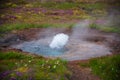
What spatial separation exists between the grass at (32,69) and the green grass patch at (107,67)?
1.83m

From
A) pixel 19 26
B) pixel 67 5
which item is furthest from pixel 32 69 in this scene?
pixel 67 5

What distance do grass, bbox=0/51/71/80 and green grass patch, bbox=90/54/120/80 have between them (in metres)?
1.83

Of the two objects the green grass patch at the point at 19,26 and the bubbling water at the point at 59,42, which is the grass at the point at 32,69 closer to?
the bubbling water at the point at 59,42

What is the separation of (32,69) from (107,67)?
4656 mm

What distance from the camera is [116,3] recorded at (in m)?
40.6

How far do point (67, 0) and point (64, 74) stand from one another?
29.1 meters

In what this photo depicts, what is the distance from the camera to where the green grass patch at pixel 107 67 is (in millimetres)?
14367

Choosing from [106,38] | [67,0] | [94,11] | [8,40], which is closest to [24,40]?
[8,40]

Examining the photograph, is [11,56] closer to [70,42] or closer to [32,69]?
[32,69]

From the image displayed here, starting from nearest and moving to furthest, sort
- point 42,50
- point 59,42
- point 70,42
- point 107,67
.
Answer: point 107,67 < point 42,50 < point 59,42 < point 70,42

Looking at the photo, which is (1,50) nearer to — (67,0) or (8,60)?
(8,60)

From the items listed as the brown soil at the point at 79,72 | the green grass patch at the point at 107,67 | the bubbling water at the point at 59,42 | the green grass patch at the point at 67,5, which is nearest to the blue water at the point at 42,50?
the bubbling water at the point at 59,42

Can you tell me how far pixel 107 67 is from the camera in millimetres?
15016

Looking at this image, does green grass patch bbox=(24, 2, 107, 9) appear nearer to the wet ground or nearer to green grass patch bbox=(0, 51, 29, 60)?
the wet ground
